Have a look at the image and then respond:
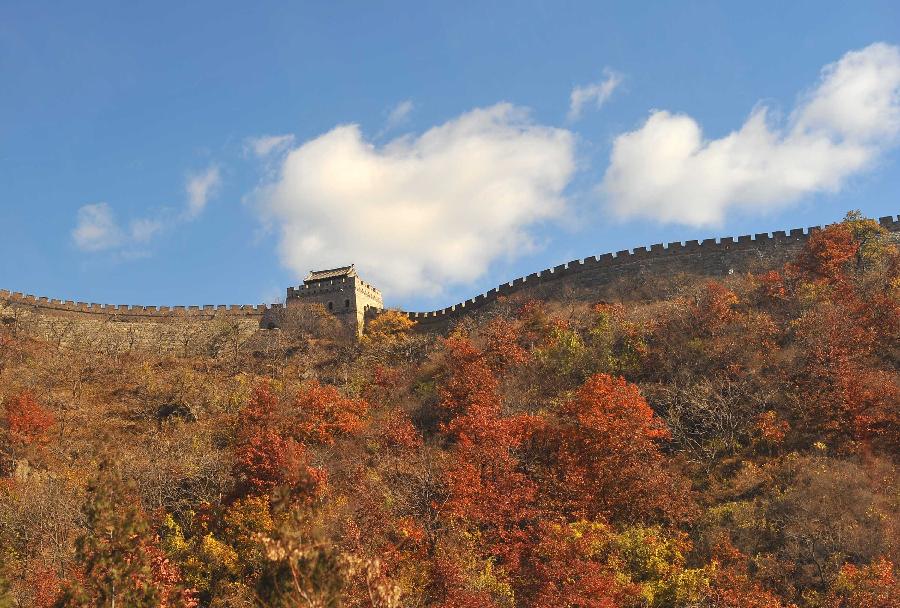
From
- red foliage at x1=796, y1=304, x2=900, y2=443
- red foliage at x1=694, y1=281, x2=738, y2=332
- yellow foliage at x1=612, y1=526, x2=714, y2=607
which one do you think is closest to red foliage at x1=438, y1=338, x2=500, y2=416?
yellow foliage at x1=612, y1=526, x2=714, y2=607

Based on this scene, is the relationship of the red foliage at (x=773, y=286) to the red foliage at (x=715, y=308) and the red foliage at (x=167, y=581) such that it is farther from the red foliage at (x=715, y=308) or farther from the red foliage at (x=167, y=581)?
the red foliage at (x=167, y=581)

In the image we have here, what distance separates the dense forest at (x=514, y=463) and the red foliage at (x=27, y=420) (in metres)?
0.14

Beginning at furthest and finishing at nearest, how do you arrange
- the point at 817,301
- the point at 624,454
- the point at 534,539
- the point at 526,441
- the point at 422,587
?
the point at 817,301 → the point at 526,441 → the point at 624,454 → the point at 534,539 → the point at 422,587

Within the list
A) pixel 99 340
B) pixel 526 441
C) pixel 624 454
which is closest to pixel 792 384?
pixel 624 454

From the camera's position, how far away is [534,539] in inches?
975

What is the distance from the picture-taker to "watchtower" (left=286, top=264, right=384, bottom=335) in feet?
165

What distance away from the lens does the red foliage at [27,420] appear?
1305 inches

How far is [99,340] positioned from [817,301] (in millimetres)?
39949

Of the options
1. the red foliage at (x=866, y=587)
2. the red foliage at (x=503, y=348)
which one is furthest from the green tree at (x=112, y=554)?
the red foliage at (x=503, y=348)

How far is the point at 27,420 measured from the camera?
111 feet

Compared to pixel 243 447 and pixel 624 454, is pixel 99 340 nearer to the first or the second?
pixel 243 447

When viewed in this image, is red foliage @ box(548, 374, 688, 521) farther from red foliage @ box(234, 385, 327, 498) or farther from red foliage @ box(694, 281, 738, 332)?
red foliage @ box(234, 385, 327, 498)

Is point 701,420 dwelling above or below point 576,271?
below

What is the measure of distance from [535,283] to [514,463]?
2267 centimetres
